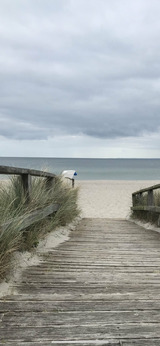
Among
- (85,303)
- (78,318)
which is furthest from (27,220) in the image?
(78,318)

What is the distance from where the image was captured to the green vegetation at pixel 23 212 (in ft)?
11.2

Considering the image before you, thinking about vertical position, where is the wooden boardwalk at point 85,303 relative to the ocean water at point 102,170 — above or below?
below

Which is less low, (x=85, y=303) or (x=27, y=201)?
(x=27, y=201)

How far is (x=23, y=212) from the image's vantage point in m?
4.71

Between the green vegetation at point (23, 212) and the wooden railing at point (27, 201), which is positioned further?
the wooden railing at point (27, 201)

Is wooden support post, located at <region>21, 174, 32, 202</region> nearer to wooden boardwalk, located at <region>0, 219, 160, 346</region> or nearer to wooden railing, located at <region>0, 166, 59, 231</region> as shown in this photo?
wooden railing, located at <region>0, 166, 59, 231</region>

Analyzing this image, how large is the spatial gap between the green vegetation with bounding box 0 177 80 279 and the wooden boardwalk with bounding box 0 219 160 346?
340 millimetres

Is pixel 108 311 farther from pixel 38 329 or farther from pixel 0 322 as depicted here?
pixel 0 322

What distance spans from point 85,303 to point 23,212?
2.14 meters

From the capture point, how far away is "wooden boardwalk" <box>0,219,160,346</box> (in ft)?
7.48

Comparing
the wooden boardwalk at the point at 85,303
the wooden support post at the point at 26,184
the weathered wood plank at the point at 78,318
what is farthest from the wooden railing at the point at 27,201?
the weathered wood plank at the point at 78,318

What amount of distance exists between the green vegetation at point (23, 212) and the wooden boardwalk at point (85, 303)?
13.4 inches

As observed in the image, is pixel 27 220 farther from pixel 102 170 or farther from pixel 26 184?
pixel 102 170

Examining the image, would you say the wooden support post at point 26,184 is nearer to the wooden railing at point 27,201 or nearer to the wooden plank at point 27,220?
the wooden railing at point 27,201
